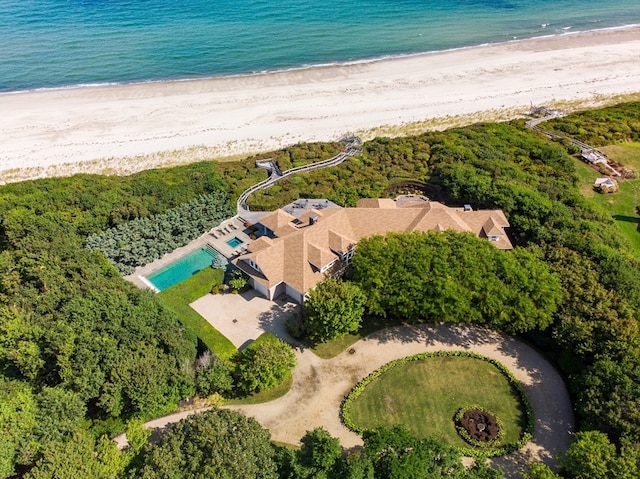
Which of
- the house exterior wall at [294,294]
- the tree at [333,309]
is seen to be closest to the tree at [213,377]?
the tree at [333,309]

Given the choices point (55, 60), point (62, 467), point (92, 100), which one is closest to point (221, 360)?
point (62, 467)

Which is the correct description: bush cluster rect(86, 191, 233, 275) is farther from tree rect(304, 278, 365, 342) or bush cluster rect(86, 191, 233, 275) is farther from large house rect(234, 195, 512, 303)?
tree rect(304, 278, 365, 342)

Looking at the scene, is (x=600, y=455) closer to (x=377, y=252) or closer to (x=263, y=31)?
(x=377, y=252)

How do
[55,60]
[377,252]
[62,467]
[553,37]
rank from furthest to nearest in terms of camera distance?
1. [553,37]
2. [55,60]
3. [377,252]
4. [62,467]

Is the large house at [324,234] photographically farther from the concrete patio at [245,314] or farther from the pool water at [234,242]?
the pool water at [234,242]

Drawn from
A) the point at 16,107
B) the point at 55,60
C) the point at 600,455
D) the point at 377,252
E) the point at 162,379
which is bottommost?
the point at 600,455

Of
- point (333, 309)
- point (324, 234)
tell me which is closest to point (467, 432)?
point (333, 309)

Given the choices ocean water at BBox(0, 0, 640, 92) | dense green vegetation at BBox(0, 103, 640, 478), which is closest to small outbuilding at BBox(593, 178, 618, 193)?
dense green vegetation at BBox(0, 103, 640, 478)
